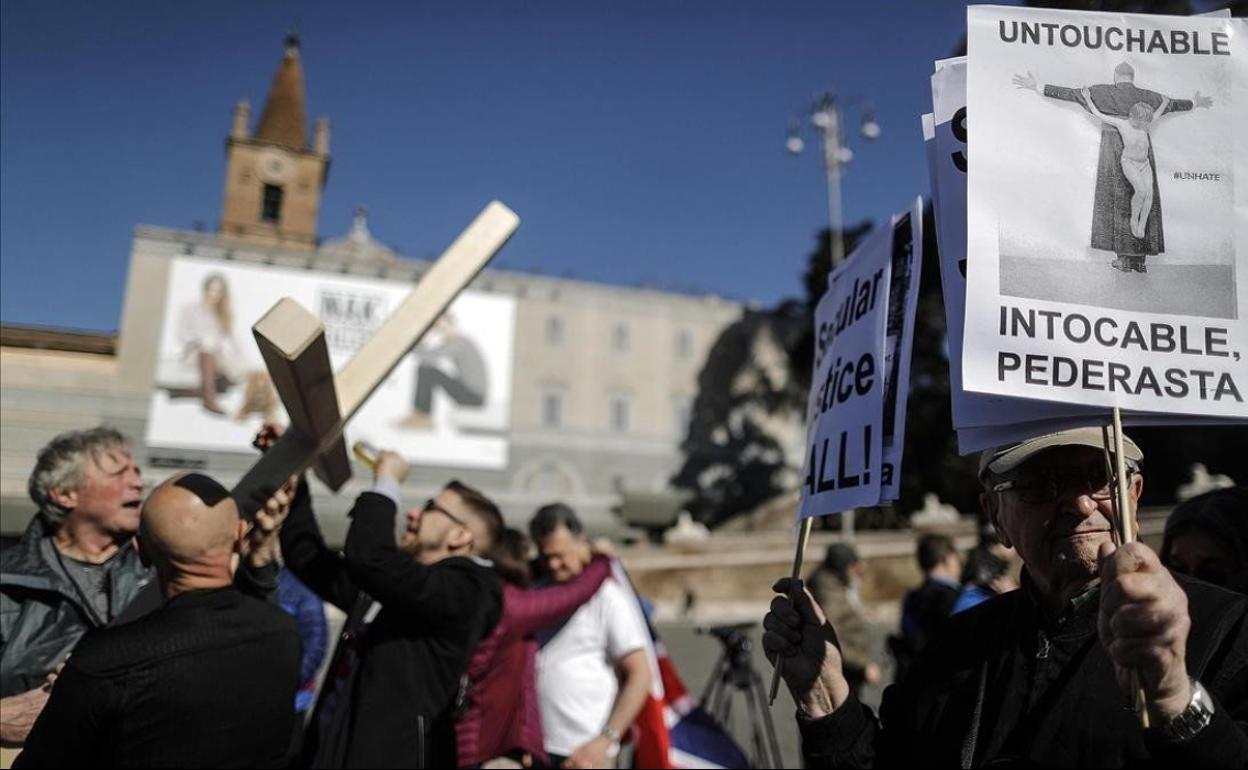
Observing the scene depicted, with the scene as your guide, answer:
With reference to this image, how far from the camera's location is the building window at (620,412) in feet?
162

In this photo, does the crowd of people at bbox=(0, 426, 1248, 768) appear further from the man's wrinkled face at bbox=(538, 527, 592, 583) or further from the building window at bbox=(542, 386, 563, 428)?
the building window at bbox=(542, 386, 563, 428)

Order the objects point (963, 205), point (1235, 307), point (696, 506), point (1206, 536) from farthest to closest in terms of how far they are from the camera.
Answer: point (696, 506) → point (1206, 536) → point (963, 205) → point (1235, 307)

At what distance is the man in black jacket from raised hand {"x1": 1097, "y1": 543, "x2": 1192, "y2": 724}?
1979 millimetres

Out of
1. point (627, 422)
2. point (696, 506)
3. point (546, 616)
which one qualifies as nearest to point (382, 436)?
point (627, 422)

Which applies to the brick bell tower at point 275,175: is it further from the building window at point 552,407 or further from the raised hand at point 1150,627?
the raised hand at point 1150,627

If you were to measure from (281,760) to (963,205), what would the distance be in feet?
6.60

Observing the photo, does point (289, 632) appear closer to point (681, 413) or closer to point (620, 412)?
point (620, 412)

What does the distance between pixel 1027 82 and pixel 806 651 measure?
1.22 meters

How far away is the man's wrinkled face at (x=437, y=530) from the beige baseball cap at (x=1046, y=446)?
1998 millimetres

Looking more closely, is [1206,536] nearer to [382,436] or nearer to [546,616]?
[546,616]

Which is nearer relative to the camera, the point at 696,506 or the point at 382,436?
the point at 382,436

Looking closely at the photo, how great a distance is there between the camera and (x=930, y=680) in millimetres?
1904

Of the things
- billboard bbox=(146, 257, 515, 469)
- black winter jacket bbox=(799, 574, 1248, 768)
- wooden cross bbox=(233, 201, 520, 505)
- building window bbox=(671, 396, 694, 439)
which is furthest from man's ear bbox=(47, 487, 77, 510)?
building window bbox=(671, 396, 694, 439)

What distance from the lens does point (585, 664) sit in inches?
154
